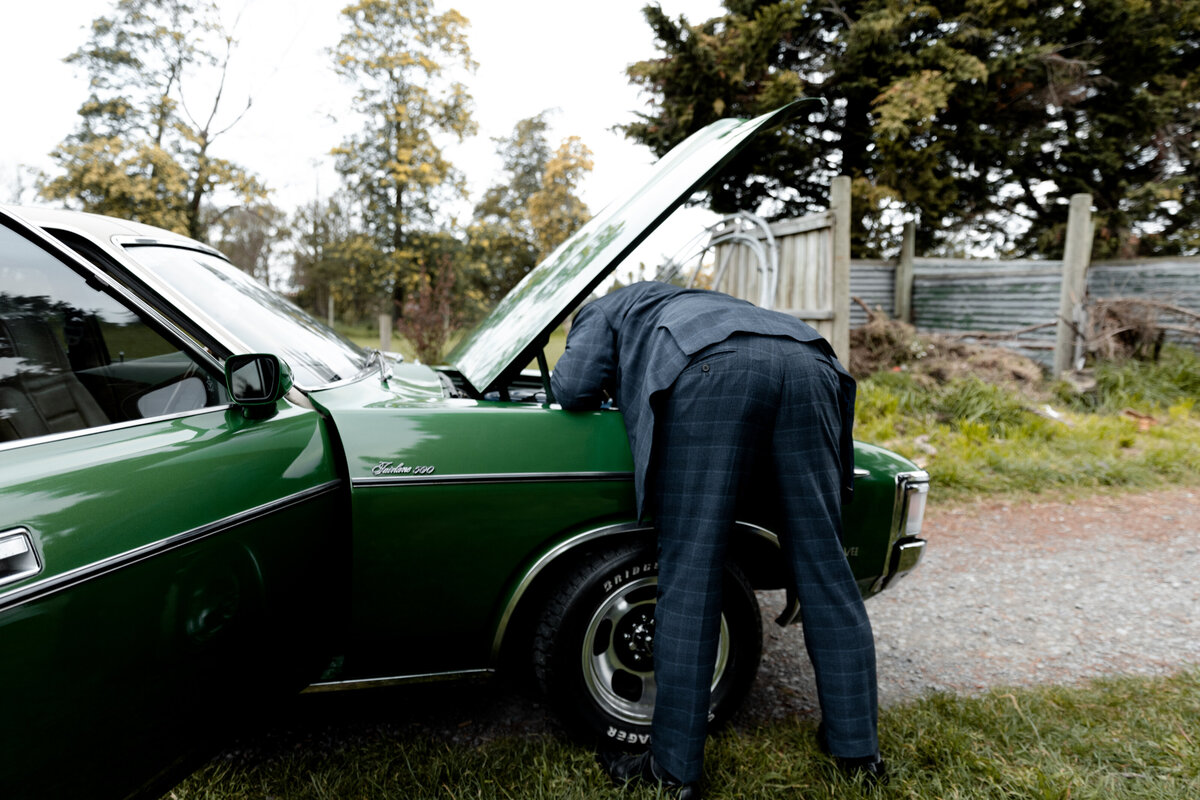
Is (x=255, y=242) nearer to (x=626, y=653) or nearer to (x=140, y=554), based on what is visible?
(x=626, y=653)

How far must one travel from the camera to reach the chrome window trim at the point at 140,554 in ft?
3.91

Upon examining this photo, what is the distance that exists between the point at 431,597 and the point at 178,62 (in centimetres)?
2174

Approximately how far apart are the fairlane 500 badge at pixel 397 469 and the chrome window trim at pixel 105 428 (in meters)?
0.39

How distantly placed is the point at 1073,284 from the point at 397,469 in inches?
346

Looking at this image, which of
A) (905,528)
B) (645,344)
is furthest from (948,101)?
(645,344)

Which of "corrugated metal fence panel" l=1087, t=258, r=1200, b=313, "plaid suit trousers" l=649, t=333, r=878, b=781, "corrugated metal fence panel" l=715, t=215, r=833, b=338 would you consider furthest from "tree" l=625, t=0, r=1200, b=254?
"plaid suit trousers" l=649, t=333, r=878, b=781

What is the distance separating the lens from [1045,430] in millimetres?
6016

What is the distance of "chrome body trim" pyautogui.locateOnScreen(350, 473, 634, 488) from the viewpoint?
186 centimetres

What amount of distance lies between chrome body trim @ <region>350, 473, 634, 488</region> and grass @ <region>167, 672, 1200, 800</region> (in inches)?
34.4

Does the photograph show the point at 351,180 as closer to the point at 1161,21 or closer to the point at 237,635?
the point at 1161,21

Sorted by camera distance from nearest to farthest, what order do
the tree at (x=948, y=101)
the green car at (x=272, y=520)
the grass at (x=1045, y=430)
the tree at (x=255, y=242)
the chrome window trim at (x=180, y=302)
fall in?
the green car at (x=272, y=520), the chrome window trim at (x=180, y=302), the grass at (x=1045, y=430), the tree at (x=948, y=101), the tree at (x=255, y=242)

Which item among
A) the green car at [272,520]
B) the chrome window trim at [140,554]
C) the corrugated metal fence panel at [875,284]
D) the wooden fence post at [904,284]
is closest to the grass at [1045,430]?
the wooden fence post at [904,284]

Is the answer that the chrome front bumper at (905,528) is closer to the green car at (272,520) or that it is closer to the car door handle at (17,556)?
the green car at (272,520)

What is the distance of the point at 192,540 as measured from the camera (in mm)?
1471
